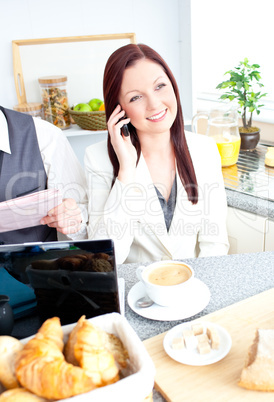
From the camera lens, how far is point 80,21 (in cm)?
229

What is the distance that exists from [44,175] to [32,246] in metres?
0.82

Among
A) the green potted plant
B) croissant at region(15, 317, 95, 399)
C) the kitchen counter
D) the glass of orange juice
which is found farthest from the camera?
the green potted plant

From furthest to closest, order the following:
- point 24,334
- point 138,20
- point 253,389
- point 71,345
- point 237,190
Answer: point 138,20
point 237,190
point 24,334
point 253,389
point 71,345

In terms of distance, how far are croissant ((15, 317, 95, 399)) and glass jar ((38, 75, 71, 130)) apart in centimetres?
201

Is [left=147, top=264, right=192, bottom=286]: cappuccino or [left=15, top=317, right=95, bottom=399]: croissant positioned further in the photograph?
[left=147, top=264, right=192, bottom=286]: cappuccino

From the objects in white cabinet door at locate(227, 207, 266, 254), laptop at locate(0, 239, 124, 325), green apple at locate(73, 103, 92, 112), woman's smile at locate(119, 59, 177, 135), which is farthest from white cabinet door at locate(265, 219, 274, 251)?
green apple at locate(73, 103, 92, 112)

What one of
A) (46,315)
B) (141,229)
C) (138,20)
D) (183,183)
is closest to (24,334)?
(46,315)

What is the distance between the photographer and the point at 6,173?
1382 millimetres

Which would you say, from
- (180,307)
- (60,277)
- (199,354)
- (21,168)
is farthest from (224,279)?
(21,168)

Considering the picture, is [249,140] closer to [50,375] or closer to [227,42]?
[227,42]

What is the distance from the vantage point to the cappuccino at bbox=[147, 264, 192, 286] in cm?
87

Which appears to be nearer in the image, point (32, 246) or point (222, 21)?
point (32, 246)

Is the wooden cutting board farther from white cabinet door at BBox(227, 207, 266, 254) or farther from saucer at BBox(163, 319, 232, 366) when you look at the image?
white cabinet door at BBox(227, 207, 266, 254)

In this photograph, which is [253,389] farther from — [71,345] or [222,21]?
[222,21]
